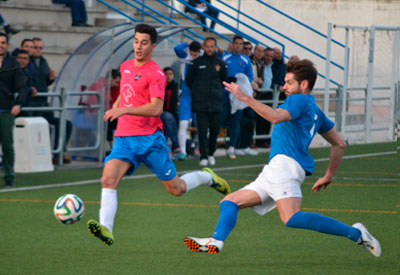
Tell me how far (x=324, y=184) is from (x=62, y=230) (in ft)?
9.93

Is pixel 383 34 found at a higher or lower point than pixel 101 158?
higher

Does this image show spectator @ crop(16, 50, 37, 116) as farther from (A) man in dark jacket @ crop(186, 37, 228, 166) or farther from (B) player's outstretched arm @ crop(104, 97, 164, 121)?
(B) player's outstretched arm @ crop(104, 97, 164, 121)

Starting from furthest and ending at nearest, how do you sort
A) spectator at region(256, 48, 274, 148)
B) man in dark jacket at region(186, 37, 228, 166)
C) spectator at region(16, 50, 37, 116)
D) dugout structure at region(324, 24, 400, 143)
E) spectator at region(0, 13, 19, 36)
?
dugout structure at region(324, 24, 400, 143) < spectator at region(256, 48, 274, 148) < spectator at region(0, 13, 19, 36) < man in dark jacket at region(186, 37, 228, 166) < spectator at region(16, 50, 37, 116)

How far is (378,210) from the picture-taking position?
400 inches

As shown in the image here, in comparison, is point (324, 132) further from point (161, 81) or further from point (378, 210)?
point (378, 210)

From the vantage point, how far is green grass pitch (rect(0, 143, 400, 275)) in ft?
22.8

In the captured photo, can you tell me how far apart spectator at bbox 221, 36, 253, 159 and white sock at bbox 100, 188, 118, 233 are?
8610 mm

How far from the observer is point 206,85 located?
47.6 ft

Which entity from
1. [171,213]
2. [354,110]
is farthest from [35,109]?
[354,110]

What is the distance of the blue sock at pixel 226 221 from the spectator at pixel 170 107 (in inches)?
328

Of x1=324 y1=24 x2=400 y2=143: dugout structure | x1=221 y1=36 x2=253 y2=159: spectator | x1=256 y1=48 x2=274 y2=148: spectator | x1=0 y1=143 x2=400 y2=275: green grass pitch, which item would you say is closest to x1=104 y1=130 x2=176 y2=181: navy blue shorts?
x1=0 y1=143 x2=400 y2=275: green grass pitch

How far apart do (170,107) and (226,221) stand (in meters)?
8.97

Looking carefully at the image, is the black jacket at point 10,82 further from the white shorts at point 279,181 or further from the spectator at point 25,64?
the white shorts at point 279,181

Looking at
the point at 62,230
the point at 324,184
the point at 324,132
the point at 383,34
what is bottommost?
the point at 62,230
